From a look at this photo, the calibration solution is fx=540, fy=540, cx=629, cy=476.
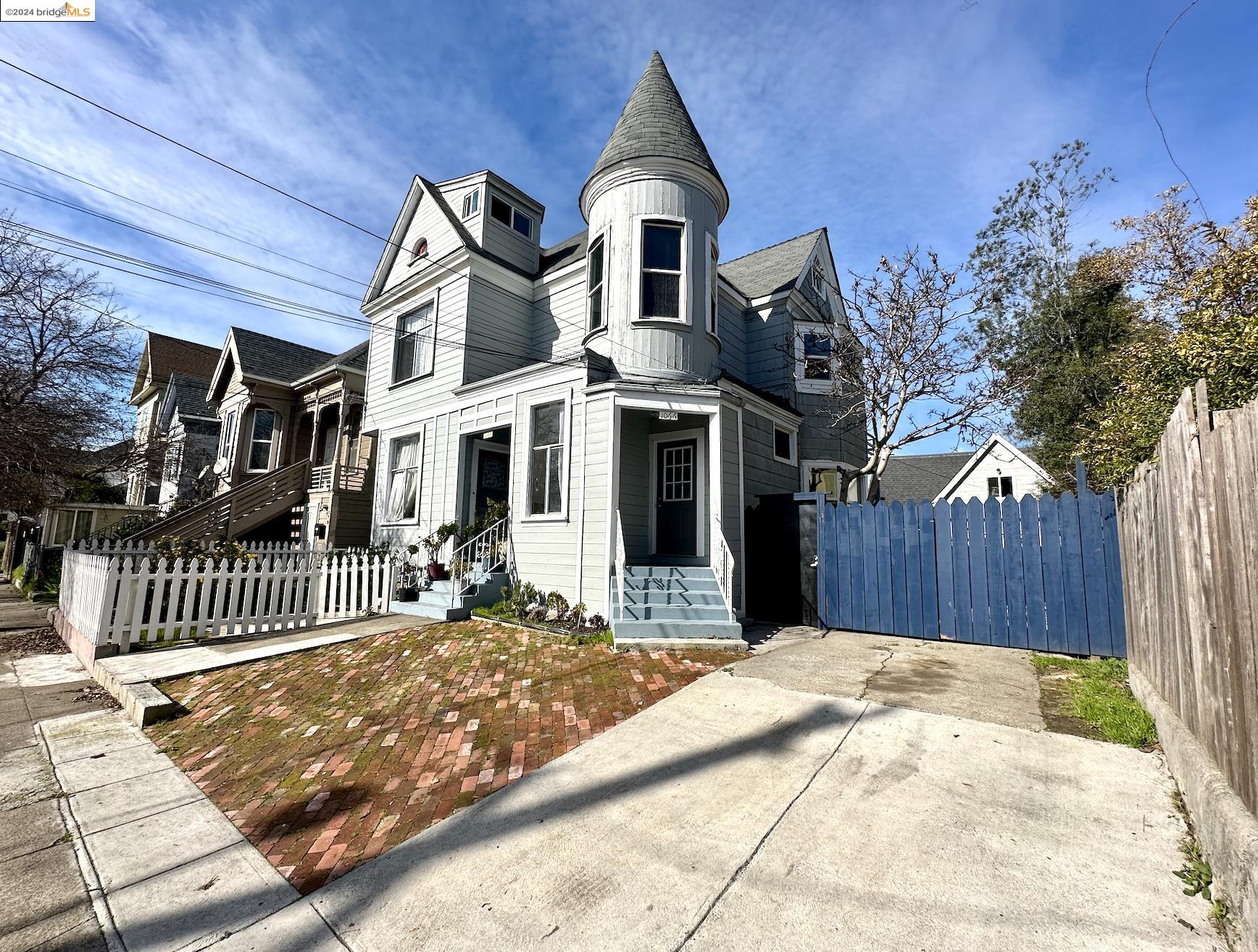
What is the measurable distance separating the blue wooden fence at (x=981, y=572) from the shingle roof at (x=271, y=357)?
2101cm

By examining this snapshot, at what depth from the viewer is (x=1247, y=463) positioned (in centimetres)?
222

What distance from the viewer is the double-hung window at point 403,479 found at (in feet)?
42.3

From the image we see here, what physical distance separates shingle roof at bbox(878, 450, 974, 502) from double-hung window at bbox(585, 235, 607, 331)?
23.2 metres

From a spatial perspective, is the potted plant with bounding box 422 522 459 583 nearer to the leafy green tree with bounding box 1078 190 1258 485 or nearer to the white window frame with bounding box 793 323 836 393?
the white window frame with bounding box 793 323 836 393

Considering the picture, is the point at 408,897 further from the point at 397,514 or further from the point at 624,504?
the point at 397,514

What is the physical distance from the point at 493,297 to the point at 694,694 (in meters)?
10.6

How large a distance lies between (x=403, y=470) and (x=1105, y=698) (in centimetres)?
1316

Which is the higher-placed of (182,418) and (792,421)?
(182,418)

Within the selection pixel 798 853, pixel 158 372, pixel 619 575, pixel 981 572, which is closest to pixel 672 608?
pixel 619 575

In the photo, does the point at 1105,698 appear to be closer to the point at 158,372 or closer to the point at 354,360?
the point at 354,360

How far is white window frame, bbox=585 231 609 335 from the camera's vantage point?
10.4 m

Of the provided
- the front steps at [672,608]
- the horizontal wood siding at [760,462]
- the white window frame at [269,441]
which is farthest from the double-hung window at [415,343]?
the white window frame at [269,441]

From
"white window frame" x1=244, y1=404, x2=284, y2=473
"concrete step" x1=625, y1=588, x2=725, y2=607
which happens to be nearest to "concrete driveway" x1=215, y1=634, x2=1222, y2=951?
"concrete step" x1=625, y1=588, x2=725, y2=607

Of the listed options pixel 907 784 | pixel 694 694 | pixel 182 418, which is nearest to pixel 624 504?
pixel 694 694
